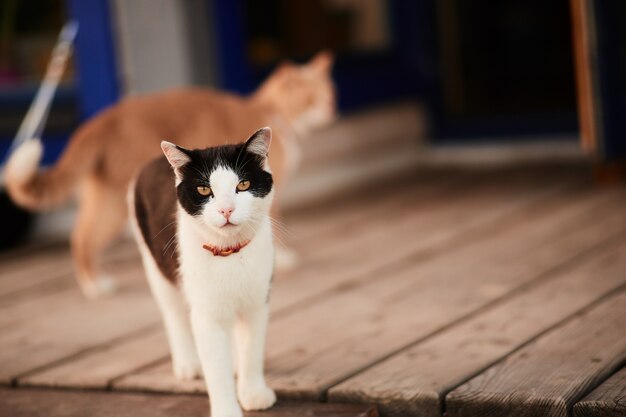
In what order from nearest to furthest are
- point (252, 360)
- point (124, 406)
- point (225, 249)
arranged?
point (225, 249) < point (252, 360) < point (124, 406)

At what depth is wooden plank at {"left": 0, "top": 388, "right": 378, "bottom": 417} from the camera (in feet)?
7.15

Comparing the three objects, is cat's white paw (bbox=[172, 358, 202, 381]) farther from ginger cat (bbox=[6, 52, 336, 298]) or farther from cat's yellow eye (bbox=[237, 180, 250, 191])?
ginger cat (bbox=[6, 52, 336, 298])

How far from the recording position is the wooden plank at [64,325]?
2.80 meters

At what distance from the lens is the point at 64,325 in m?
3.16

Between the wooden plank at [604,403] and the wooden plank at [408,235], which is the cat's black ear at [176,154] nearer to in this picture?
Result: the wooden plank at [604,403]

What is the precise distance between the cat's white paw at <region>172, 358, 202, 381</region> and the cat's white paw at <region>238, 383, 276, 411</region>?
0.75ft

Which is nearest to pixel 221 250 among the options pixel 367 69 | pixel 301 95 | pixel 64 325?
pixel 64 325

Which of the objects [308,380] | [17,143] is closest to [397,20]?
[17,143]

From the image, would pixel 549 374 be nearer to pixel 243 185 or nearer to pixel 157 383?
pixel 243 185

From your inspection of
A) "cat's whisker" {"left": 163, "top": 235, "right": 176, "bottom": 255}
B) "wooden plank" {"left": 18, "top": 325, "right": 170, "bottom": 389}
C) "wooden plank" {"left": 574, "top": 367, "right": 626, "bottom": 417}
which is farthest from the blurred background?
"wooden plank" {"left": 574, "top": 367, "right": 626, "bottom": 417}

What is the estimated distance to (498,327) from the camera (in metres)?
2.65

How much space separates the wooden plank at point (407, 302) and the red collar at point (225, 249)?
427 mm

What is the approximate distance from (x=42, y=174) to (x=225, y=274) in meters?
1.53

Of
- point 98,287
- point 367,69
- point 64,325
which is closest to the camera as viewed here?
point 64,325
